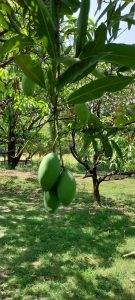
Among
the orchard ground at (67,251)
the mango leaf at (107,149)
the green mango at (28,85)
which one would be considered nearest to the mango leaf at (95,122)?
the mango leaf at (107,149)

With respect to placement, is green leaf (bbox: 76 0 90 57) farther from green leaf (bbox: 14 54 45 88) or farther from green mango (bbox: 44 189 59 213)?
green mango (bbox: 44 189 59 213)

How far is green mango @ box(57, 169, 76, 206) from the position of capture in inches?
34.1

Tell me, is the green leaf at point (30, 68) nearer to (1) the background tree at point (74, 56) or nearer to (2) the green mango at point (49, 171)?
(1) the background tree at point (74, 56)

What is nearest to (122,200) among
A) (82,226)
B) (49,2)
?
(82,226)

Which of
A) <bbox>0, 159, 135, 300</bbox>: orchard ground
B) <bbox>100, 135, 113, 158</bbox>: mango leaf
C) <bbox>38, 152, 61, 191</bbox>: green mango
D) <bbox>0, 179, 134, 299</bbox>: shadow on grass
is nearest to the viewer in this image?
<bbox>38, 152, 61, 191</bbox>: green mango

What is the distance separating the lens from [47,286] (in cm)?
384

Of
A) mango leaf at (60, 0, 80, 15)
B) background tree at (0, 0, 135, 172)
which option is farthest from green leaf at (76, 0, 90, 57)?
mango leaf at (60, 0, 80, 15)

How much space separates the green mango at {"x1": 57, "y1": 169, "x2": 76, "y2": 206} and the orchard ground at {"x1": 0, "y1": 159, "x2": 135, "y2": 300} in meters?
2.99

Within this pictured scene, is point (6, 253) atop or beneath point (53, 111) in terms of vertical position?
beneath

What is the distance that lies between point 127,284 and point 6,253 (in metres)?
1.57

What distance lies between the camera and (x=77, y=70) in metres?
0.68

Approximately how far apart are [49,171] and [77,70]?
26 cm

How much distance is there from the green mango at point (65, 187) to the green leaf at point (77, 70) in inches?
9.4

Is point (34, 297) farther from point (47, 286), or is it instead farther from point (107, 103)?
point (107, 103)
